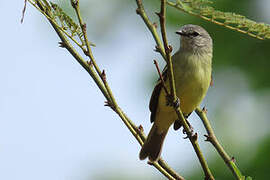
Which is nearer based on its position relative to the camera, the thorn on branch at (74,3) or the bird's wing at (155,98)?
the thorn on branch at (74,3)

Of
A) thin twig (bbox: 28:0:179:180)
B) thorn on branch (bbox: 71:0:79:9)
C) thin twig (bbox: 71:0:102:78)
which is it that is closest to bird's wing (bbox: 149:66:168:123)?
thin twig (bbox: 28:0:179:180)

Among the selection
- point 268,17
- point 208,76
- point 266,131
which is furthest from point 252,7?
point 208,76

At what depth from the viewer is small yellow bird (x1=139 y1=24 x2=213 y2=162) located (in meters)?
4.58

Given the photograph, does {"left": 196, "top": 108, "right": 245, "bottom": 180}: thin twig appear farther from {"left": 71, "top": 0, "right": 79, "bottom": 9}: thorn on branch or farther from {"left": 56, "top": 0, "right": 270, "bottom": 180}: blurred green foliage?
{"left": 56, "top": 0, "right": 270, "bottom": 180}: blurred green foliage

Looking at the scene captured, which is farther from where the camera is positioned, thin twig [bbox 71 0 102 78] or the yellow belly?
the yellow belly

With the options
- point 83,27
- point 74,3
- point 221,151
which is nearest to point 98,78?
point 83,27

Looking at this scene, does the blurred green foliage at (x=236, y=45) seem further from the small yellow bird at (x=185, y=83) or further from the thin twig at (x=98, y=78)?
the thin twig at (x=98, y=78)

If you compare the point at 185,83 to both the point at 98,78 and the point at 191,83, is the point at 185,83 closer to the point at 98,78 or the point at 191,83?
the point at 191,83

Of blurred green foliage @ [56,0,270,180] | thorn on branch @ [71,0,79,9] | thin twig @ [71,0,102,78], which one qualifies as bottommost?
blurred green foliage @ [56,0,270,180]

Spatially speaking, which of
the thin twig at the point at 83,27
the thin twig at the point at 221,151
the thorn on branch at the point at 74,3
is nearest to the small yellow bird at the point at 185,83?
the thin twig at the point at 221,151

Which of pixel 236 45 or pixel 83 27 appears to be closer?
pixel 83 27

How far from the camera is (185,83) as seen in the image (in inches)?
180

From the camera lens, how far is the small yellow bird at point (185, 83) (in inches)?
180

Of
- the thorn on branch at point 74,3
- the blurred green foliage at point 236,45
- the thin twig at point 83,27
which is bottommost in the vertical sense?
the blurred green foliage at point 236,45
